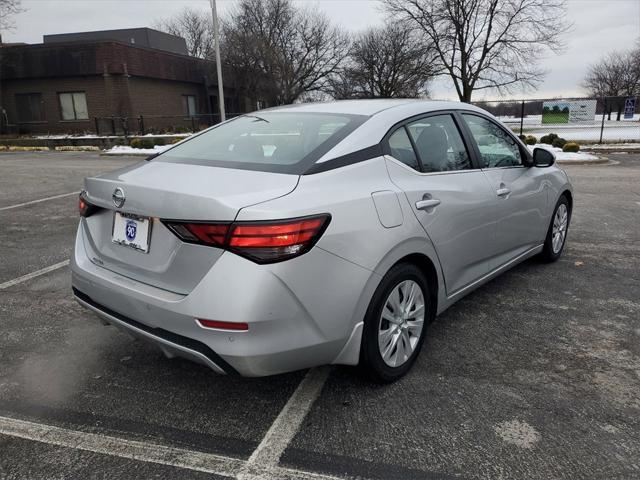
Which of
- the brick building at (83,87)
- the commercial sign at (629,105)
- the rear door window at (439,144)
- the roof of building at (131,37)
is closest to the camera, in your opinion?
the rear door window at (439,144)

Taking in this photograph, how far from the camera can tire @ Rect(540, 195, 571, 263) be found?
15.9 ft

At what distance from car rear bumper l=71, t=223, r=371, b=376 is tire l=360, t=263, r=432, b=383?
0.58ft

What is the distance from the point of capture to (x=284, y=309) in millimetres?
2246

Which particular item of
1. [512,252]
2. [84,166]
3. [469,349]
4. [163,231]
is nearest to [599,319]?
[512,252]

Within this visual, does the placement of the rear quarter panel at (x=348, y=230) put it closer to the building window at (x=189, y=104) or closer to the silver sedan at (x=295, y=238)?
the silver sedan at (x=295, y=238)

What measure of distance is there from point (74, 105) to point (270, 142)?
1167 inches

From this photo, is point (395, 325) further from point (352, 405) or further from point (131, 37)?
point (131, 37)

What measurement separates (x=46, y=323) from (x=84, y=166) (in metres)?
12.3

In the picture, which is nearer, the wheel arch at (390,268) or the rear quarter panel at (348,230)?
the rear quarter panel at (348,230)

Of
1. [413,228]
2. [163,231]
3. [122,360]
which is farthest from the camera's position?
[122,360]

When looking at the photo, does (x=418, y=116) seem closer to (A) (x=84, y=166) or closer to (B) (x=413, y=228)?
(B) (x=413, y=228)

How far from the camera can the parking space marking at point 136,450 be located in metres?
2.23

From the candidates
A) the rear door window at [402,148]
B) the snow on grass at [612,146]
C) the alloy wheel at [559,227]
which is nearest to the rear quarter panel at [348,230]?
the rear door window at [402,148]

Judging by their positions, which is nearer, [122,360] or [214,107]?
[122,360]
